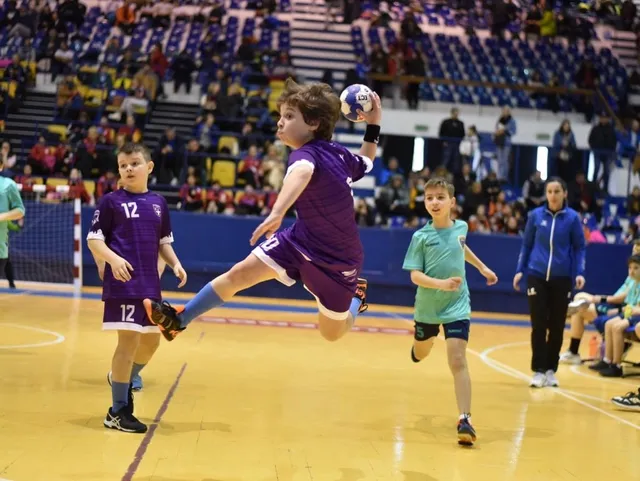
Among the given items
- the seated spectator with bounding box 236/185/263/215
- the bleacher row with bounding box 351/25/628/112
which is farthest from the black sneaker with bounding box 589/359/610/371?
the bleacher row with bounding box 351/25/628/112

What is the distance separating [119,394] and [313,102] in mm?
2419

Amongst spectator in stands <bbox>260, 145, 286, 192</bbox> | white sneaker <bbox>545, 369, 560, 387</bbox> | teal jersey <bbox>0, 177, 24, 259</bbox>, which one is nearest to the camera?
white sneaker <bbox>545, 369, 560, 387</bbox>

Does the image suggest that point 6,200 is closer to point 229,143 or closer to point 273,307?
point 273,307

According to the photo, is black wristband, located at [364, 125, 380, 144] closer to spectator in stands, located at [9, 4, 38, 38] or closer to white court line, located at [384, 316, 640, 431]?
white court line, located at [384, 316, 640, 431]

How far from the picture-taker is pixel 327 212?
5.27m

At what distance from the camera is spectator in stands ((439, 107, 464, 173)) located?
69.5ft

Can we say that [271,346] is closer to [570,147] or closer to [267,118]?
[267,118]

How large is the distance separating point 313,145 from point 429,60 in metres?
22.3

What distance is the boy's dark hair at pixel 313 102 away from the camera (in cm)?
527

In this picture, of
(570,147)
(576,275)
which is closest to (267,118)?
(570,147)

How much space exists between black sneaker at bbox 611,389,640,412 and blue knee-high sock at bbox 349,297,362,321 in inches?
131

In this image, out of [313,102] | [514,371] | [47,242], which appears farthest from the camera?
[47,242]

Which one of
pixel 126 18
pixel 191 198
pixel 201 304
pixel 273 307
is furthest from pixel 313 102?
pixel 126 18

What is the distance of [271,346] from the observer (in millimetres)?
11109
